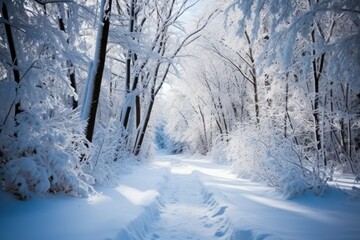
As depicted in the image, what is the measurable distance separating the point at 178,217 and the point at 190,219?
292mm

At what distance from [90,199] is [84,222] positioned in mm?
1584

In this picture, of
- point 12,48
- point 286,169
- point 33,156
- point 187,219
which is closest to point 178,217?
point 187,219

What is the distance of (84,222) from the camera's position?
13.7 feet

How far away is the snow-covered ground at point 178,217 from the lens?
369 cm

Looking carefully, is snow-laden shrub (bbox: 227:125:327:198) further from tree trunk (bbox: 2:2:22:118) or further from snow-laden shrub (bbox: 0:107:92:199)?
tree trunk (bbox: 2:2:22:118)

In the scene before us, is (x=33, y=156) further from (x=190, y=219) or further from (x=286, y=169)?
(x=286, y=169)

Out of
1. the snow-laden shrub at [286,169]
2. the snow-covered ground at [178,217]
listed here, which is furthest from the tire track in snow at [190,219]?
the snow-laden shrub at [286,169]

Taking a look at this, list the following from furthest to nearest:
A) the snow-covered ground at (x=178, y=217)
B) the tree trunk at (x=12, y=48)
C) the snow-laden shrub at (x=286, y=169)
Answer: the snow-laden shrub at (x=286, y=169), the tree trunk at (x=12, y=48), the snow-covered ground at (x=178, y=217)

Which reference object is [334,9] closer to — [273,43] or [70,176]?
[273,43]

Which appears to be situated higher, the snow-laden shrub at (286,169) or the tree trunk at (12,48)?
the tree trunk at (12,48)

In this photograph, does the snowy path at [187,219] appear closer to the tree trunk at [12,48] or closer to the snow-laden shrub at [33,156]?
the snow-laden shrub at [33,156]

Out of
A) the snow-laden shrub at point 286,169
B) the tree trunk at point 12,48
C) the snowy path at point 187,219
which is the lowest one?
the snowy path at point 187,219

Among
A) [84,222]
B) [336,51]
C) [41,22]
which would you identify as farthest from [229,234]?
[41,22]

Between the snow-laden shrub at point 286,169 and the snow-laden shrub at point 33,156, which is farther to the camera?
the snow-laden shrub at point 286,169
